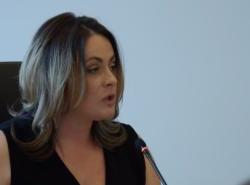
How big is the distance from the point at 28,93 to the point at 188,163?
922 mm

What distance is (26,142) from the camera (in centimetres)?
111

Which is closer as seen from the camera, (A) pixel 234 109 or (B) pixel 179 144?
(A) pixel 234 109

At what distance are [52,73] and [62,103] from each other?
0.27 ft

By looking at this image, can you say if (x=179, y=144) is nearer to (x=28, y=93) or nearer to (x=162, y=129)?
(x=162, y=129)

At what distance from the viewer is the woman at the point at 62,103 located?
1059 mm

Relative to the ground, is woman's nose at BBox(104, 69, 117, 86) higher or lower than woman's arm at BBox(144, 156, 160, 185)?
higher

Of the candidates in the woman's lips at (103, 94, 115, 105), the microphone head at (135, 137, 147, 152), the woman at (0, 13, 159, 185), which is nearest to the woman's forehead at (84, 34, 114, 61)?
the woman at (0, 13, 159, 185)

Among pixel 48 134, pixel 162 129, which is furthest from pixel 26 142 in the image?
pixel 162 129

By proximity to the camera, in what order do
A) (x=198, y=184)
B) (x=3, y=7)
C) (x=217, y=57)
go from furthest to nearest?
(x=3, y=7) < (x=198, y=184) < (x=217, y=57)

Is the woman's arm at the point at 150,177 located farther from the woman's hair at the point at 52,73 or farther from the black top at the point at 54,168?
the woman's hair at the point at 52,73

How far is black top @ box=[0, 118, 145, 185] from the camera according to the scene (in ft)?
3.54

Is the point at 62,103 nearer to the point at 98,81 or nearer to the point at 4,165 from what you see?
the point at 98,81

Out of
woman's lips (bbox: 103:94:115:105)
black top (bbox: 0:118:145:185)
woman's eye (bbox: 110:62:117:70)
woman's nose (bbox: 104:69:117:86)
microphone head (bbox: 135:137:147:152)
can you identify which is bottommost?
black top (bbox: 0:118:145:185)

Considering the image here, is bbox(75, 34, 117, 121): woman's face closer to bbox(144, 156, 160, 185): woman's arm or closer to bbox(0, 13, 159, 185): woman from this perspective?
bbox(0, 13, 159, 185): woman
